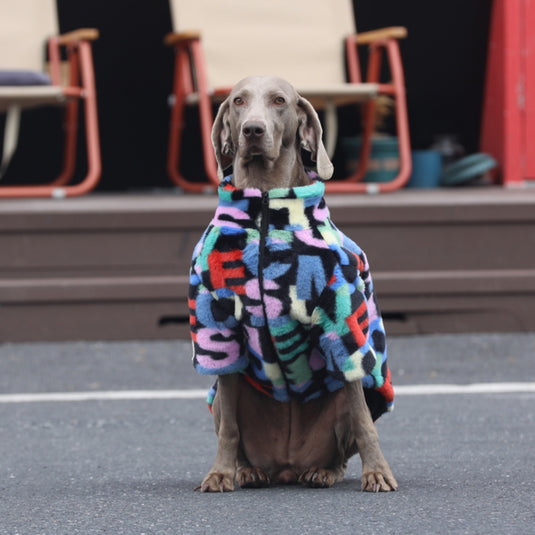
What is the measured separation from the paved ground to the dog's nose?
0.84 meters

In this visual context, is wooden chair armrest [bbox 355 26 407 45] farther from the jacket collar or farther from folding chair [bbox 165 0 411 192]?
the jacket collar

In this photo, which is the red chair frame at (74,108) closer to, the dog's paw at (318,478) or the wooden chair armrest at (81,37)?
the wooden chair armrest at (81,37)

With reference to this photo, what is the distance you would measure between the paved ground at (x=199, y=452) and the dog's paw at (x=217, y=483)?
0.11 ft

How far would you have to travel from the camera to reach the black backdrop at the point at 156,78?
22.0 feet

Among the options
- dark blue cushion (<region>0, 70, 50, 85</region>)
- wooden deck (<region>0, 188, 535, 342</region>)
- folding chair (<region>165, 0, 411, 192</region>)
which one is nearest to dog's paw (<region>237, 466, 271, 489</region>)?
wooden deck (<region>0, 188, 535, 342</region>)

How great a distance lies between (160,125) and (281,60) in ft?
3.50

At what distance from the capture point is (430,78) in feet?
22.5

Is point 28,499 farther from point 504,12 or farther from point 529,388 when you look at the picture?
point 504,12

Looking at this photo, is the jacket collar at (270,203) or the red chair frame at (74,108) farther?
the red chair frame at (74,108)

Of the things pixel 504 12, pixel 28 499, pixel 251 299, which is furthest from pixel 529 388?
pixel 504 12

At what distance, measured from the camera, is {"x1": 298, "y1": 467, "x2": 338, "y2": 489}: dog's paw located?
2.73 m

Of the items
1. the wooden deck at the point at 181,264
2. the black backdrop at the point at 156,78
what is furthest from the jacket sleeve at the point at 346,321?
the black backdrop at the point at 156,78

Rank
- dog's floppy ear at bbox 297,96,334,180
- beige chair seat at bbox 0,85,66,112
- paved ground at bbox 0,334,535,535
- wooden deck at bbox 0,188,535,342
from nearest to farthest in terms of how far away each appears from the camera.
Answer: paved ground at bbox 0,334,535,535, dog's floppy ear at bbox 297,96,334,180, wooden deck at bbox 0,188,535,342, beige chair seat at bbox 0,85,66,112

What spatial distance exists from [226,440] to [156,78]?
4.32m
